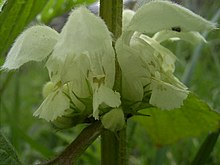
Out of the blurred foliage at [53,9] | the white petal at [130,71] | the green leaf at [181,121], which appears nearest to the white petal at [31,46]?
the white petal at [130,71]

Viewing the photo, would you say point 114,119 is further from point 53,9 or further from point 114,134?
point 53,9

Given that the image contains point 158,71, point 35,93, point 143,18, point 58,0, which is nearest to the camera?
point 143,18

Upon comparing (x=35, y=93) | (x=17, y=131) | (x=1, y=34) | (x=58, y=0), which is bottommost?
(x=35, y=93)

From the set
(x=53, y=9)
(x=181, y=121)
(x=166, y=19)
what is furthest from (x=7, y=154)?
(x=53, y=9)

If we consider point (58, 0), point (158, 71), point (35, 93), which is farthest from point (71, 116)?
point (35, 93)

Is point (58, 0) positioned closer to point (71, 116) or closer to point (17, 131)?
point (17, 131)

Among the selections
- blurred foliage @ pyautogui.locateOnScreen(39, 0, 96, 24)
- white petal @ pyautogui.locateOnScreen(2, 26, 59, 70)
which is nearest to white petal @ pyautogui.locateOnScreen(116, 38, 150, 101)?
white petal @ pyautogui.locateOnScreen(2, 26, 59, 70)

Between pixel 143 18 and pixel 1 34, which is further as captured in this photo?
pixel 1 34
